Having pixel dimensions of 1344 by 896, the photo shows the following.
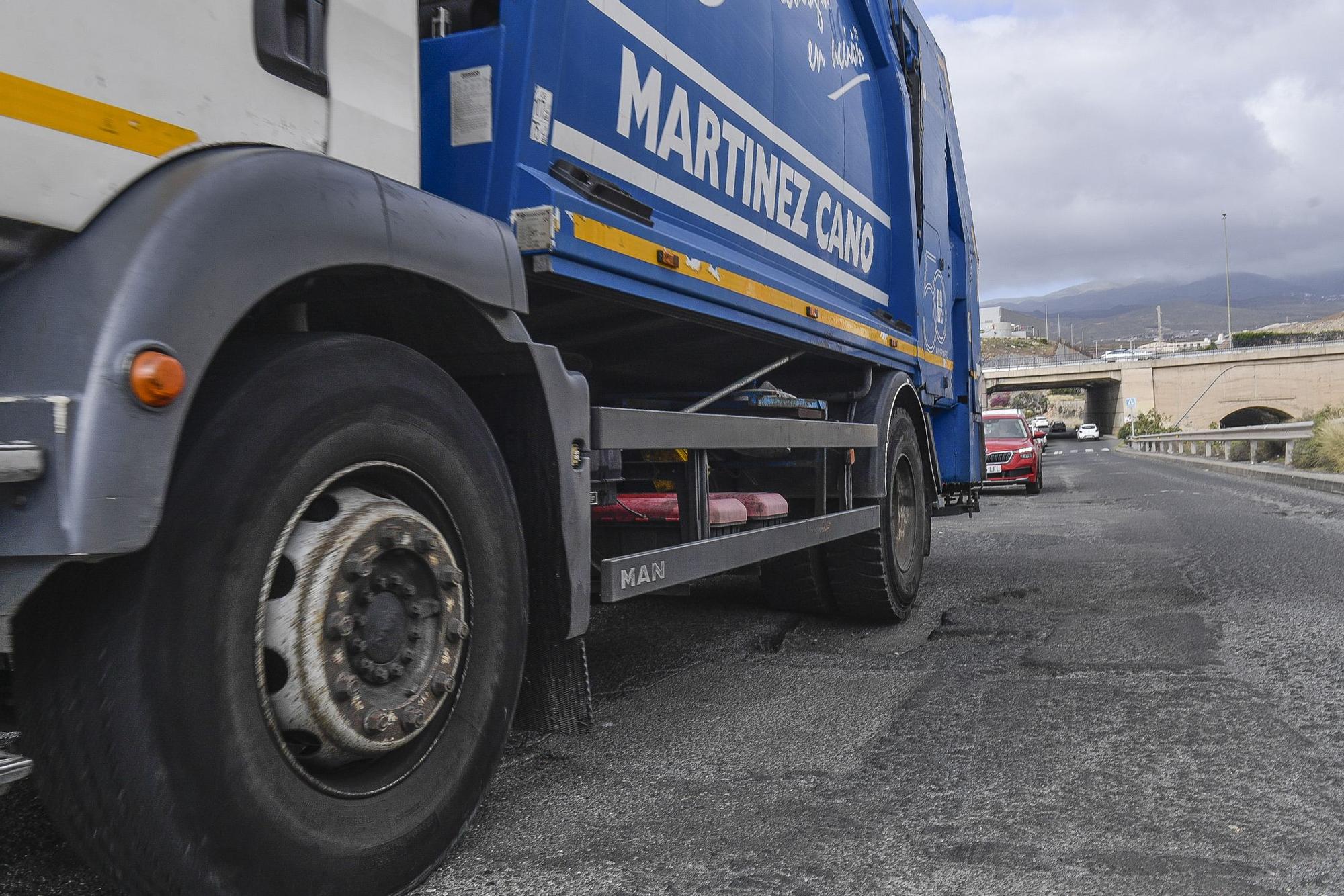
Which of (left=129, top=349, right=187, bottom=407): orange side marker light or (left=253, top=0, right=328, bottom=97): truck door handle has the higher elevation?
(left=253, top=0, right=328, bottom=97): truck door handle

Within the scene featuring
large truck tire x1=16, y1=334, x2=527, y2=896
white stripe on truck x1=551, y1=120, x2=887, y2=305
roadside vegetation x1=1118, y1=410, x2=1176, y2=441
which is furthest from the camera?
roadside vegetation x1=1118, y1=410, x2=1176, y2=441

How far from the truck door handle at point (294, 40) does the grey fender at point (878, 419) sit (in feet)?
12.3

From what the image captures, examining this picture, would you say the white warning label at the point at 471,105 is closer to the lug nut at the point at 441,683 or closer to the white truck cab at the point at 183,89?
the white truck cab at the point at 183,89

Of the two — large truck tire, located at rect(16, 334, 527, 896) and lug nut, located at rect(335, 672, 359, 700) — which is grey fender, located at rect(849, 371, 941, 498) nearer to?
large truck tire, located at rect(16, 334, 527, 896)

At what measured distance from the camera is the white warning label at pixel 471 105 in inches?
105

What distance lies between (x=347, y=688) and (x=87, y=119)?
1.09 meters

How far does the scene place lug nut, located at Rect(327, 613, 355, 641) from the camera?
1.98m

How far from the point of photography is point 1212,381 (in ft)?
239

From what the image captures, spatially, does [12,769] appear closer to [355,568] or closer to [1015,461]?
[355,568]

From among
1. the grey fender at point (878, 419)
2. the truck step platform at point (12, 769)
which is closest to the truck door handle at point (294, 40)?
the truck step platform at point (12, 769)

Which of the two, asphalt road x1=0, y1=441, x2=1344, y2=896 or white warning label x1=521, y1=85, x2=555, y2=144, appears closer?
asphalt road x1=0, y1=441, x2=1344, y2=896

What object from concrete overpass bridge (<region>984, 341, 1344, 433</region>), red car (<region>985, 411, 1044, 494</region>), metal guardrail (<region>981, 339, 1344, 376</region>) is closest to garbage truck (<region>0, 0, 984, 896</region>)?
red car (<region>985, 411, 1044, 494</region>)

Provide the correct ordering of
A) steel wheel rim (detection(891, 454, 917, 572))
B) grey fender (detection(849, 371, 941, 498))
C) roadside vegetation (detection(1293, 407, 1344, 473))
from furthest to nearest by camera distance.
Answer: roadside vegetation (detection(1293, 407, 1344, 473)) → steel wheel rim (detection(891, 454, 917, 572)) → grey fender (detection(849, 371, 941, 498))

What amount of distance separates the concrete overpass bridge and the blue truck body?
6735cm
